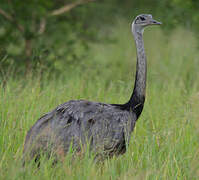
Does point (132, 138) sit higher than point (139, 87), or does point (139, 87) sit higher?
point (139, 87)

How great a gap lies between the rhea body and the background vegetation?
13 centimetres

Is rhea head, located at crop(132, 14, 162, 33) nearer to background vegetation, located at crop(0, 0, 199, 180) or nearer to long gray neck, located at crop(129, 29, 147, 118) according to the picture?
long gray neck, located at crop(129, 29, 147, 118)

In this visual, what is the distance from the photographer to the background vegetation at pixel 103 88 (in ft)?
11.7

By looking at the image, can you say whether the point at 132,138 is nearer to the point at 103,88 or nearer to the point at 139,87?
the point at 139,87

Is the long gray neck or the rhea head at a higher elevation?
the rhea head

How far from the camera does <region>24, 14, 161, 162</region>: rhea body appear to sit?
3.67 m

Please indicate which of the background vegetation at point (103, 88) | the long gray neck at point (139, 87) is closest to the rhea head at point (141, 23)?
the long gray neck at point (139, 87)

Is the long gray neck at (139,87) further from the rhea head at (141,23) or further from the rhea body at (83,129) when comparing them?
the rhea head at (141,23)

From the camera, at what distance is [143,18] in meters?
4.87

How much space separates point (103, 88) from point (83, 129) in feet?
7.03

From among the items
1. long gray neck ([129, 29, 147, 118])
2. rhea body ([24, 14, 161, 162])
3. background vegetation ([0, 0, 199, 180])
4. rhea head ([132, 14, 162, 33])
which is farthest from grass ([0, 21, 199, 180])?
rhea head ([132, 14, 162, 33])

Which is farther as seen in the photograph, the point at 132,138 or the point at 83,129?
the point at 132,138

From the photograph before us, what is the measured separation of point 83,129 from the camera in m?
3.89

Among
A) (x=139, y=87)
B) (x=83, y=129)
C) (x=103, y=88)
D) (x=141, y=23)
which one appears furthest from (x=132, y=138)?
(x=103, y=88)
